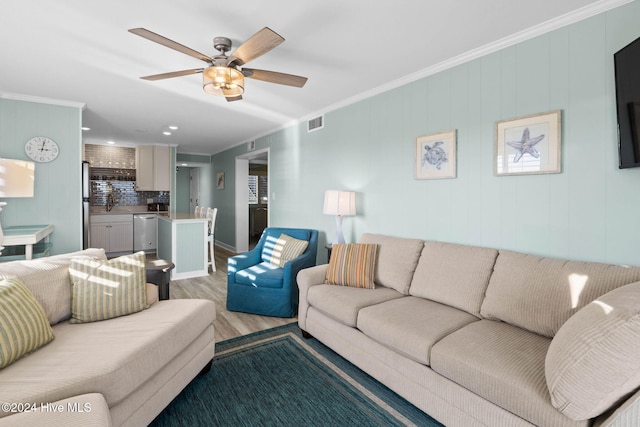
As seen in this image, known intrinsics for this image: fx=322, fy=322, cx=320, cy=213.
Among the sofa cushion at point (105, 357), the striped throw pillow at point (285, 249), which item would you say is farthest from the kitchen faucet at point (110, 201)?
the sofa cushion at point (105, 357)

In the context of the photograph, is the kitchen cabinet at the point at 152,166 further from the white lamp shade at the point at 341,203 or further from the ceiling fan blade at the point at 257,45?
the ceiling fan blade at the point at 257,45

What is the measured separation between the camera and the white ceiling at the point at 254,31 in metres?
2.02

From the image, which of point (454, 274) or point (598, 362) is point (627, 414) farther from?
point (454, 274)

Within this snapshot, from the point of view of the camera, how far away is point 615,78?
186 cm

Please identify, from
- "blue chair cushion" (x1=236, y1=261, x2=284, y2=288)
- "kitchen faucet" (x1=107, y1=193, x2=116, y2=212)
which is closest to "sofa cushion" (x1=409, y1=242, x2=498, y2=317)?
"blue chair cushion" (x1=236, y1=261, x2=284, y2=288)

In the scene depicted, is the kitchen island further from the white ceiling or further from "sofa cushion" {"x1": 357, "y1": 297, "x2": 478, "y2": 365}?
"sofa cushion" {"x1": 357, "y1": 297, "x2": 478, "y2": 365}

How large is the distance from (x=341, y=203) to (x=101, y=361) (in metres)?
2.57

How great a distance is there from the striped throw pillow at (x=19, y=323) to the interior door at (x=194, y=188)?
7925mm

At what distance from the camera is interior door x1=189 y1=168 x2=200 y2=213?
943 cm

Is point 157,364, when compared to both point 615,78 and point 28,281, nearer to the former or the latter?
point 28,281

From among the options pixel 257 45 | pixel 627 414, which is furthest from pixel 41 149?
pixel 627 414

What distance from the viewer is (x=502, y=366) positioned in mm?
1535

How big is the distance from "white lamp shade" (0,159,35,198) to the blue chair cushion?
6.88 feet

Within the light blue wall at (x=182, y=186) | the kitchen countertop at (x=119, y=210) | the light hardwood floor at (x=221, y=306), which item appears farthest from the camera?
the light blue wall at (x=182, y=186)
